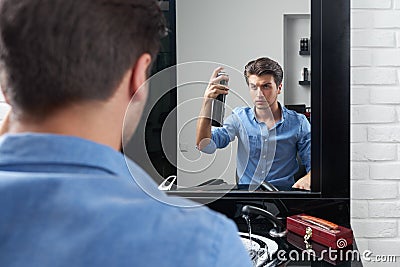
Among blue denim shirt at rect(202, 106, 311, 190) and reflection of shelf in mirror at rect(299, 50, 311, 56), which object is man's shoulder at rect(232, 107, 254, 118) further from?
reflection of shelf in mirror at rect(299, 50, 311, 56)

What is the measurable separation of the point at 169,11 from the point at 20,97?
1287 mm

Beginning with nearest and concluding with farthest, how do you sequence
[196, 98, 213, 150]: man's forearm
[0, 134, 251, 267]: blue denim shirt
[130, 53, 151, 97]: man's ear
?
[0, 134, 251, 267]: blue denim shirt
[130, 53, 151, 97]: man's ear
[196, 98, 213, 150]: man's forearm

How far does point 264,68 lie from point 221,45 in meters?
0.16

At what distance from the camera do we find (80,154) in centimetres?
55

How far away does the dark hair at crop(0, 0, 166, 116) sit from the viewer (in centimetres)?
56

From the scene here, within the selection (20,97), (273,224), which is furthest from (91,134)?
(273,224)

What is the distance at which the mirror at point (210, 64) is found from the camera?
5.81ft

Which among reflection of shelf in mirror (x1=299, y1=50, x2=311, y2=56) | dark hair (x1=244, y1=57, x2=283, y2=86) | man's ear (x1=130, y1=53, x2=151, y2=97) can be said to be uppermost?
reflection of shelf in mirror (x1=299, y1=50, x2=311, y2=56)

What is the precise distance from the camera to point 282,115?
182 centimetres

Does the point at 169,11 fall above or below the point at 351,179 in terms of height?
above

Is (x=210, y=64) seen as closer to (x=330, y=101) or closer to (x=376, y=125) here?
(x=330, y=101)

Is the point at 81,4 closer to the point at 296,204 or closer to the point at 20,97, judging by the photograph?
the point at 20,97

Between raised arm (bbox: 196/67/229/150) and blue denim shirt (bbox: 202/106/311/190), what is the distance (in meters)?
0.08

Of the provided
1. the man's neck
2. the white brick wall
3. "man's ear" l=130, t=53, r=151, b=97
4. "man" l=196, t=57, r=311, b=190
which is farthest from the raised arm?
"man's ear" l=130, t=53, r=151, b=97
